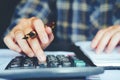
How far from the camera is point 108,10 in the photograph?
1.04 m

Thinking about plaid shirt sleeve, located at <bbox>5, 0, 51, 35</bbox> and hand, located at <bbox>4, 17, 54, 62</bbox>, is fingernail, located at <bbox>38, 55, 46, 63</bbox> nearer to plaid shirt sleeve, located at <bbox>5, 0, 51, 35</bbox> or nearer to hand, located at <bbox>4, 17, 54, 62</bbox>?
hand, located at <bbox>4, 17, 54, 62</bbox>

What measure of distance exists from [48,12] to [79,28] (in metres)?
0.12

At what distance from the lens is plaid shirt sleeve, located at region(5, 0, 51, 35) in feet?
3.29

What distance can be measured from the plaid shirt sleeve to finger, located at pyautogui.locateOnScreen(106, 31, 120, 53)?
1.48 feet

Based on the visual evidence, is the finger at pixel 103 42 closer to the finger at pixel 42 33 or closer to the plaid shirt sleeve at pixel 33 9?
the finger at pixel 42 33

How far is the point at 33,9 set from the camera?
3.34ft

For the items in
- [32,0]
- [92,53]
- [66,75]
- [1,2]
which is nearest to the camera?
[66,75]

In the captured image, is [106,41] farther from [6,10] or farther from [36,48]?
[6,10]

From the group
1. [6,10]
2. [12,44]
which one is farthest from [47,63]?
[6,10]

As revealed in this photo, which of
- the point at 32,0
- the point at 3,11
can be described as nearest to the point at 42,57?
the point at 32,0

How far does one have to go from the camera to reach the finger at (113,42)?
58 cm

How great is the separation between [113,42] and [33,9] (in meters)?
0.48

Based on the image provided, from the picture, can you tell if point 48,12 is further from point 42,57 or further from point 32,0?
point 42,57

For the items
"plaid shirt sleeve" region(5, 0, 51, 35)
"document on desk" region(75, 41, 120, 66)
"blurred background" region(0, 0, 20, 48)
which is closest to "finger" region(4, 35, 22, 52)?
"document on desk" region(75, 41, 120, 66)
